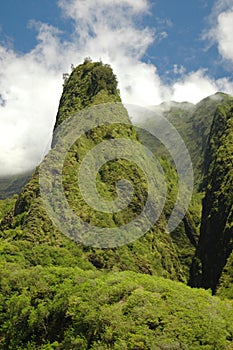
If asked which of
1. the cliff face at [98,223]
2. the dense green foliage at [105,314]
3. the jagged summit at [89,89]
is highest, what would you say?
the jagged summit at [89,89]

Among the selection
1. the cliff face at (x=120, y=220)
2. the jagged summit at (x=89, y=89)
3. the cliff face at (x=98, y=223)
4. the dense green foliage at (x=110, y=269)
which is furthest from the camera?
the jagged summit at (x=89, y=89)

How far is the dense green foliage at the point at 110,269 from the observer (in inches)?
1328

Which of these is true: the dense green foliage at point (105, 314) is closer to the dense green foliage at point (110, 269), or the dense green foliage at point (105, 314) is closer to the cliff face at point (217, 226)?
the dense green foliage at point (110, 269)

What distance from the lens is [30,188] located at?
72.0 m

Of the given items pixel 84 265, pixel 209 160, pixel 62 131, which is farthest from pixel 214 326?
pixel 209 160

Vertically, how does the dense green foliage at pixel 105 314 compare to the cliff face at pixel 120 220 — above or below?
below

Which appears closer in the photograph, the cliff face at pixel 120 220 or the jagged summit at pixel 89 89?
the cliff face at pixel 120 220

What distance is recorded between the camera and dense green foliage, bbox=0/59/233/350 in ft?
111

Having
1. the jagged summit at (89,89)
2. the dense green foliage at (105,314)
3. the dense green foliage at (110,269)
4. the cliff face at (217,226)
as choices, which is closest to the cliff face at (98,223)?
the dense green foliage at (110,269)

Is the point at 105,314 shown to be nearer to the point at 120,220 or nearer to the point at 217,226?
→ the point at 120,220

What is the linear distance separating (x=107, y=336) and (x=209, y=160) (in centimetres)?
12358

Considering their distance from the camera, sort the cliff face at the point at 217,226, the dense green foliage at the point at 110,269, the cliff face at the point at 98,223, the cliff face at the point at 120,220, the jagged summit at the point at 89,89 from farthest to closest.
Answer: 1. the jagged summit at the point at 89,89
2. the cliff face at the point at 217,226
3. the cliff face at the point at 120,220
4. the cliff face at the point at 98,223
5. the dense green foliage at the point at 110,269

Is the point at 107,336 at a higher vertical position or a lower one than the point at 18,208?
lower

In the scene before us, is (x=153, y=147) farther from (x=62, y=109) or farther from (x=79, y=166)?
(x=79, y=166)
